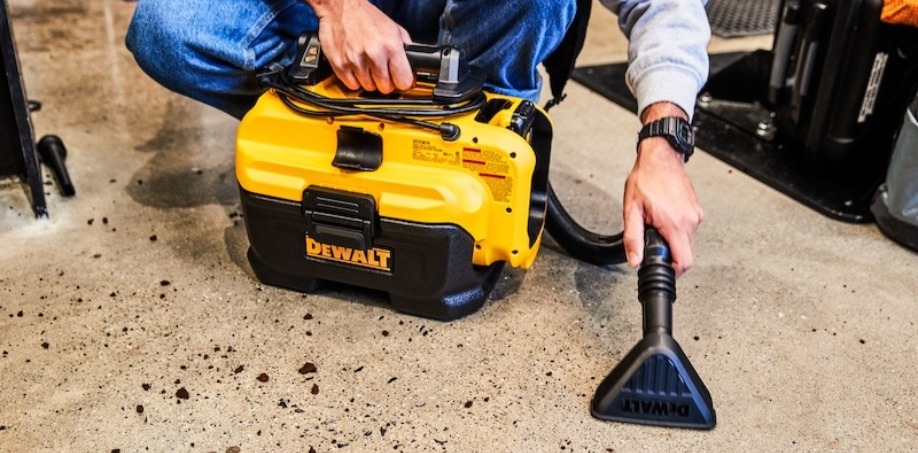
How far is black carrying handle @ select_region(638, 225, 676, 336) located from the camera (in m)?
1.02

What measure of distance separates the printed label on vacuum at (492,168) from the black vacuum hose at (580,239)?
0.74 ft

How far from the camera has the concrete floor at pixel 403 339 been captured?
1045 mm

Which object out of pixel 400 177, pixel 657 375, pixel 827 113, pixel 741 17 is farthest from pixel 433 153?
pixel 741 17

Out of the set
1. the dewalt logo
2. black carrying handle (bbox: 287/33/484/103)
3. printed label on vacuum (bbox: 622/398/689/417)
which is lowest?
printed label on vacuum (bbox: 622/398/689/417)

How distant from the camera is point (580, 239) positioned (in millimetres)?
1351

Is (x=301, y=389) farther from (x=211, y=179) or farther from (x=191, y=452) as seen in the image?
(x=211, y=179)

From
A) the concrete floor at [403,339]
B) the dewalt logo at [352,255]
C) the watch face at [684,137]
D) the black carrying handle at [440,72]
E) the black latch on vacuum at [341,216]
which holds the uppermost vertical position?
the black carrying handle at [440,72]

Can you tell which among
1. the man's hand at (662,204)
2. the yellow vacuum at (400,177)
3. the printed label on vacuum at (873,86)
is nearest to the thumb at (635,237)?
the man's hand at (662,204)

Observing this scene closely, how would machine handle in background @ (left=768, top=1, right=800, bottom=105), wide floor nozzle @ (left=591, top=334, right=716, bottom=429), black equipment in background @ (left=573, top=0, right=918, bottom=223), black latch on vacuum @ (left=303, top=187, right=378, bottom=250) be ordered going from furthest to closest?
machine handle in background @ (left=768, top=1, right=800, bottom=105), black equipment in background @ (left=573, top=0, right=918, bottom=223), black latch on vacuum @ (left=303, top=187, right=378, bottom=250), wide floor nozzle @ (left=591, top=334, right=716, bottom=429)

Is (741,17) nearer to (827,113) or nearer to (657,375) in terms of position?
(827,113)

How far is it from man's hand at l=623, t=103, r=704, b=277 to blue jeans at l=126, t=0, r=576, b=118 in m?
0.27

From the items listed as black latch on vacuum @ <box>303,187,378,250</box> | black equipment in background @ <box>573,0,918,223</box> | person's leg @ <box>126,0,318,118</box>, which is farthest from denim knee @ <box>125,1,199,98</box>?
black equipment in background @ <box>573,0,918,223</box>

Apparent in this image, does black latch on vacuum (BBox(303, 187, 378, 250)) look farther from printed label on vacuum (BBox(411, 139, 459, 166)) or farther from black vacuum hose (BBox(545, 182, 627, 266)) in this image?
black vacuum hose (BBox(545, 182, 627, 266))

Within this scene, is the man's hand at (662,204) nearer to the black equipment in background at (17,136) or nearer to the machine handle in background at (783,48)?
the machine handle in background at (783,48)
